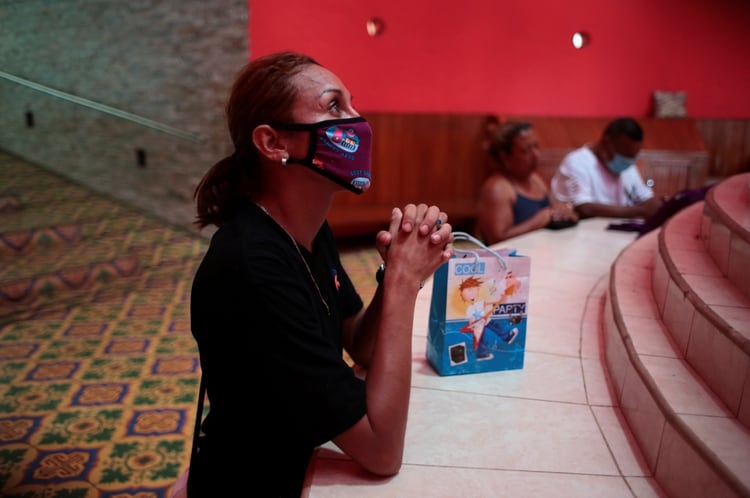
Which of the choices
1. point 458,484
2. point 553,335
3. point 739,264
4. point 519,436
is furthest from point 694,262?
point 458,484

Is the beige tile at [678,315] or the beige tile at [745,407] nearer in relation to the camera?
the beige tile at [745,407]

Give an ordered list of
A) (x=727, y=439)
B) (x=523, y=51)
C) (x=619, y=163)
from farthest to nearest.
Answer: (x=523, y=51) → (x=619, y=163) → (x=727, y=439)

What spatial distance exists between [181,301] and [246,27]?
2039 mm

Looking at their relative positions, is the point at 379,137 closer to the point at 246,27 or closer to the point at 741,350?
the point at 246,27

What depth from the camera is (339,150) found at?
A: 1.22 m

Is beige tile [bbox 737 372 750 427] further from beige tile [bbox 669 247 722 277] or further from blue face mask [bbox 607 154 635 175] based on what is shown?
blue face mask [bbox 607 154 635 175]

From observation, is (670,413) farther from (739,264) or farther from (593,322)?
(593,322)

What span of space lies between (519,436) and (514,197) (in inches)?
86.6

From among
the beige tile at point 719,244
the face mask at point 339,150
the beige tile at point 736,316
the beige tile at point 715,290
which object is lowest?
the beige tile at point 715,290

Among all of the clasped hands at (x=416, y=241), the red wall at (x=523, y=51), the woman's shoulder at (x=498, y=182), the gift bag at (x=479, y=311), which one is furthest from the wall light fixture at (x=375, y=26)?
the clasped hands at (x=416, y=241)

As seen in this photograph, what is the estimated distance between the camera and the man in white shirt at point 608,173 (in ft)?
13.0

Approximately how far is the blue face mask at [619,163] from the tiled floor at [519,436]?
2.56 m

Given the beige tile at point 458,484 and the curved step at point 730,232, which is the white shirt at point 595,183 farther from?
the beige tile at point 458,484

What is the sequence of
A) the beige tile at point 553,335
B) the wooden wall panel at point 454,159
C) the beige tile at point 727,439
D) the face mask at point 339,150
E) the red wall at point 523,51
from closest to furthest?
1. the beige tile at point 727,439
2. the face mask at point 339,150
3. the beige tile at point 553,335
4. the red wall at point 523,51
5. the wooden wall panel at point 454,159
